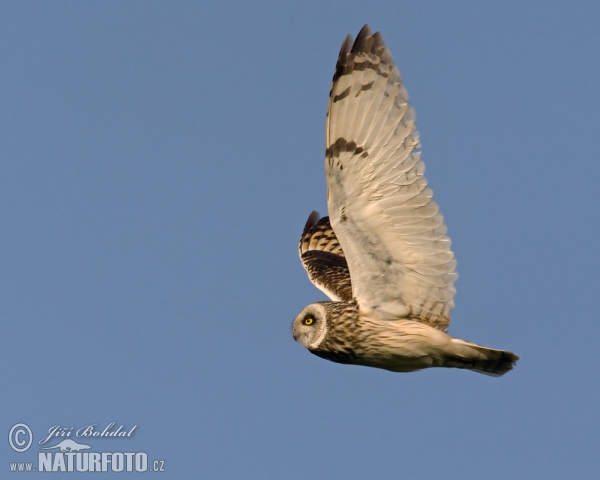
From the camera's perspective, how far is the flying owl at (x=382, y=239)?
21.8ft

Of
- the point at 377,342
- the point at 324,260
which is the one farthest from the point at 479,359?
the point at 324,260

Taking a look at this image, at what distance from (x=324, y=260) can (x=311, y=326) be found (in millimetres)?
2138

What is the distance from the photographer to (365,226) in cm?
670

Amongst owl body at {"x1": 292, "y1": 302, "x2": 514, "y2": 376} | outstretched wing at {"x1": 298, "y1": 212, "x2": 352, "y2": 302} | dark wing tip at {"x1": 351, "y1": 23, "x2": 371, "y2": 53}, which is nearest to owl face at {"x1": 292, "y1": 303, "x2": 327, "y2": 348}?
owl body at {"x1": 292, "y1": 302, "x2": 514, "y2": 376}

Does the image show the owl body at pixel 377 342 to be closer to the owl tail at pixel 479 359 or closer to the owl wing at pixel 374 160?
the owl tail at pixel 479 359

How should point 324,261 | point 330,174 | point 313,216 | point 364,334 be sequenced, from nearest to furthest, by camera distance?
point 330,174
point 364,334
point 324,261
point 313,216

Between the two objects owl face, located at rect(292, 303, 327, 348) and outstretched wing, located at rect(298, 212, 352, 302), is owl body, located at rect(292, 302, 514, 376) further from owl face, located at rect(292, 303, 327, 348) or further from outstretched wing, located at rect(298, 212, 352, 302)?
outstretched wing, located at rect(298, 212, 352, 302)

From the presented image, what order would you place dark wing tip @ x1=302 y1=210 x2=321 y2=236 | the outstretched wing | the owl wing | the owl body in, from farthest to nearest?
dark wing tip @ x1=302 y1=210 x2=321 y2=236
the outstretched wing
the owl body
the owl wing

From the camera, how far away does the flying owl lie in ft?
21.8

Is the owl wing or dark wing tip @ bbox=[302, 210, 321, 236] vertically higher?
dark wing tip @ bbox=[302, 210, 321, 236]

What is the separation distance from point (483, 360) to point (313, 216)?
357 cm

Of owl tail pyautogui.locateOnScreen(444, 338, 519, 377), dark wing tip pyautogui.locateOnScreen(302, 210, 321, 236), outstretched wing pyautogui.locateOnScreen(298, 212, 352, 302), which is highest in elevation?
dark wing tip pyautogui.locateOnScreen(302, 210, 321, 236)

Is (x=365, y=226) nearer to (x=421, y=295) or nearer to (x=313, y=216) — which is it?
(x=421, y=295)

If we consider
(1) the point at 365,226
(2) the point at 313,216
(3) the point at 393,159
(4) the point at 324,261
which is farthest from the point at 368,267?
(2) the point at 313,216
